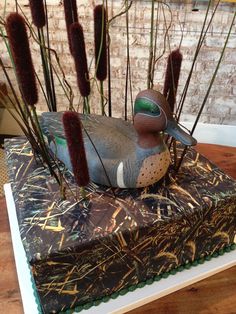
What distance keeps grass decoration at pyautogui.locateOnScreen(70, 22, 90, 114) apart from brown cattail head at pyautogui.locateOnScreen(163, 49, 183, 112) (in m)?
0.15

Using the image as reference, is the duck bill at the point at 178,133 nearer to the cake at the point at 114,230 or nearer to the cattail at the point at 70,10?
the cake at the point at 114,230

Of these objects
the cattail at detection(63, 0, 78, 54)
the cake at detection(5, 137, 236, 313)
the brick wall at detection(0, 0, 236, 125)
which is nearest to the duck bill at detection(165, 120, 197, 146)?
the cake at detection(5, 137, 236, 313)

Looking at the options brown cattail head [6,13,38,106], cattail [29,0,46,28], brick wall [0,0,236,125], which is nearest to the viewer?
brown cattail head [6,13,38,106]

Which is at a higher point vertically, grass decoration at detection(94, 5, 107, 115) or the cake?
grass decoration at detection(94, 5, 107, 115)

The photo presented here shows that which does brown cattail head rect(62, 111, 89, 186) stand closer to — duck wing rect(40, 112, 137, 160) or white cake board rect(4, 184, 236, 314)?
duck wing rect(40, 112, 137, 160)

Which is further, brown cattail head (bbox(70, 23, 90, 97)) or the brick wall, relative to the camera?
the brick wall

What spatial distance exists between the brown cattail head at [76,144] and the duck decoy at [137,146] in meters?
0.06

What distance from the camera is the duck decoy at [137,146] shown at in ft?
1.69

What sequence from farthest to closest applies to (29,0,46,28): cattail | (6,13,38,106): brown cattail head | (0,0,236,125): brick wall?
1. (0,0,236,125): brick wall
2. (29,0,46,28): cattail
3. (6,13,38,106): brown cattail head

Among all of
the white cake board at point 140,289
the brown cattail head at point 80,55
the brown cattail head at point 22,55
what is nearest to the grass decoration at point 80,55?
the brown cattail head at point 80,55

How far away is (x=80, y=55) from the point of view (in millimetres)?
540

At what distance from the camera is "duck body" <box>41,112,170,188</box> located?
0.54m

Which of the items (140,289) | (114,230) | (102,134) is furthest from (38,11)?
(140,289)

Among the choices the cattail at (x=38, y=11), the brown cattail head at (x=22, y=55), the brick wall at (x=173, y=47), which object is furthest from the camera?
the brick wall at (x=173, y=47)
